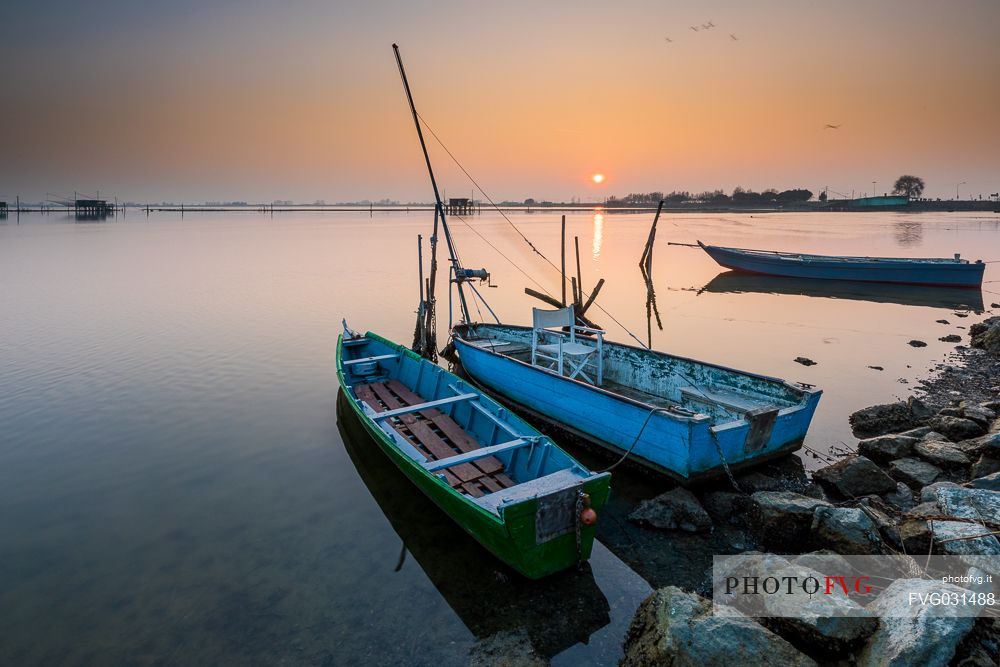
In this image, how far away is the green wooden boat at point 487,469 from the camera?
6734 mm

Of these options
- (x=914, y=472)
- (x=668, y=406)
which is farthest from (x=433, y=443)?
(x=914, y=472)

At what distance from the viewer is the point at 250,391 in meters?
15.1

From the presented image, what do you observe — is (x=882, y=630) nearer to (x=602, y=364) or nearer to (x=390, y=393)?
(x=602, y=364)

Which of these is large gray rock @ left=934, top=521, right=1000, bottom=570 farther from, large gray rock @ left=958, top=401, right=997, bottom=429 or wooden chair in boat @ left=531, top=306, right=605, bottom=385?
wooden chair in boat @ left=531, top=306, right=605, bottom=385

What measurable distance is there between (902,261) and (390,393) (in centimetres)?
3325

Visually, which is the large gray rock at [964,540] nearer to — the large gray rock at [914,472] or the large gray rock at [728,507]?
the large gray rock at [728,507]

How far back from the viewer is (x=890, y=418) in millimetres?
11719

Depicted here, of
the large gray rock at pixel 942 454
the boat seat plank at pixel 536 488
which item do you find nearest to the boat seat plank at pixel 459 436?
the boat seat plank at pixel 536 488

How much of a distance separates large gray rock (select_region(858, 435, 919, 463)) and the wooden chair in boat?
529cm

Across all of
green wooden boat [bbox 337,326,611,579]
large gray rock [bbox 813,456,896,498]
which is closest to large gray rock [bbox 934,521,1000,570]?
large gray rock [bbox 813,456,896,498]

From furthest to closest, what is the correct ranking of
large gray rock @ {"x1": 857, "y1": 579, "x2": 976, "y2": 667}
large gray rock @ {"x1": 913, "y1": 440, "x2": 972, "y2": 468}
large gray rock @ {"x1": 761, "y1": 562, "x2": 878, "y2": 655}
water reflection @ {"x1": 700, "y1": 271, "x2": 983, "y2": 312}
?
water reflection @ {"x1": 700, "y1": 271, "x2": 983, "y2": 312} → large gray rock @ {"x1": 913, "y1": 440, "x2": 972, "y2": 468} → large gray rock @ {"x1": 761, "y1": 562, "x2": 878, "y2": 655} → large gray rock @ {"x1": 857, "y1": 579, "x2": 976, "y2": 667}

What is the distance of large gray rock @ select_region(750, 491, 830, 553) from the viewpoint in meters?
7.38

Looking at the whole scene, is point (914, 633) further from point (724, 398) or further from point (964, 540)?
point (724, 398)

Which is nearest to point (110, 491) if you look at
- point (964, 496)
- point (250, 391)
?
point (250, 391)
